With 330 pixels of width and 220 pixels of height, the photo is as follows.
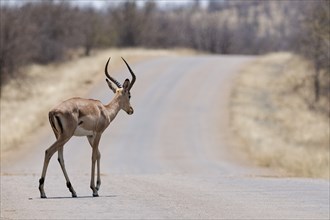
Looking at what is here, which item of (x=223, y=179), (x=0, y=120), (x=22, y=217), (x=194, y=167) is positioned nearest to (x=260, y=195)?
(x=223, y=179)

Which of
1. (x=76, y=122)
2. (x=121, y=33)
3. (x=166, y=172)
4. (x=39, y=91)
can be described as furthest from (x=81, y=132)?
(x=121, y=33)

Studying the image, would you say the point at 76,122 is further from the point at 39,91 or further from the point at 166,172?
the point at 39,91

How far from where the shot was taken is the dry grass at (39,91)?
3373 cm

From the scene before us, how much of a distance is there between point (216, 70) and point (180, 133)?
75.9 ft

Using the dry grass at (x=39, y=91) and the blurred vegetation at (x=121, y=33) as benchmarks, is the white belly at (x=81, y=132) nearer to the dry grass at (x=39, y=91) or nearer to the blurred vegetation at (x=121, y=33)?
the dry grass at (x=39, y=91)

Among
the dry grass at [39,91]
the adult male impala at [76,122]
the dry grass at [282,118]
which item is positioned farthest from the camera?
the dry grass at [39,91]

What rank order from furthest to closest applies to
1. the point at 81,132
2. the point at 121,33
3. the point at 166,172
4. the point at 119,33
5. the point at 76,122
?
the point at 121,33, the point at 119,33, the point at 166,172, the point at 81,132, the point at 76,122

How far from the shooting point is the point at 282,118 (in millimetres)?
41750

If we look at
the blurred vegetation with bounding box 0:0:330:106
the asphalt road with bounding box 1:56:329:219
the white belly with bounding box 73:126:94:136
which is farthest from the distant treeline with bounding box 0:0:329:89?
the white belly with bounding box 73:126:94:136

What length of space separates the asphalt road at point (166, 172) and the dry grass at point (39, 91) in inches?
38.0

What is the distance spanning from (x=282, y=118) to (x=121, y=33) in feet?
131

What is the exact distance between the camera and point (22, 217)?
39.6ft

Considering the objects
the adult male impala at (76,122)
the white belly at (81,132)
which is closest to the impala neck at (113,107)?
the adult male impala at (76,122)

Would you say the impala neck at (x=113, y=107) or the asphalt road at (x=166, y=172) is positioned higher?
the impala neck at (x=113, y=107)
